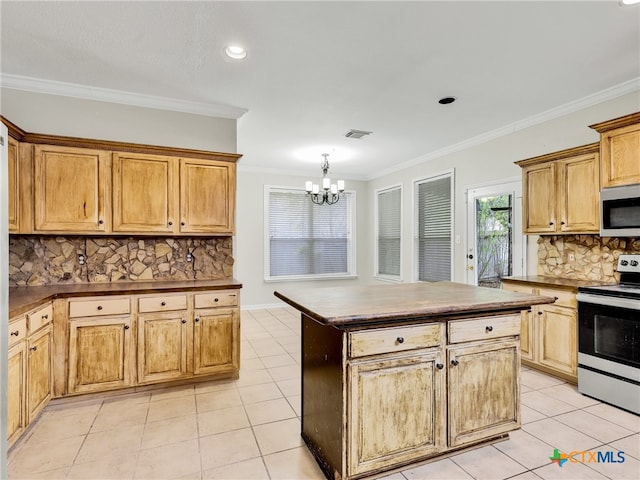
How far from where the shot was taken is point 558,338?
3.30m

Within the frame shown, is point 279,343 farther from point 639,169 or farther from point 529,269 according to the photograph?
point 639,169

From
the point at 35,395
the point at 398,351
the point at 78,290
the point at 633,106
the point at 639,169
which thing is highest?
the point at 633,106

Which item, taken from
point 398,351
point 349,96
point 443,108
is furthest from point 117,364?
point 443,108

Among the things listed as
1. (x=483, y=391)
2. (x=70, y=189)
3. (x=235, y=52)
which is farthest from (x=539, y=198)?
(x=70, y=189)

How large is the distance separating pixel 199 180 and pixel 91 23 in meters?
1.47

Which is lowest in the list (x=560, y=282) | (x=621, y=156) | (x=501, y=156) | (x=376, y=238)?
(x=560, y=282)

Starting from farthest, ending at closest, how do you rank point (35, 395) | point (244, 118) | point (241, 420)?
point (244, 118), point (241, 420), point (35, 395)

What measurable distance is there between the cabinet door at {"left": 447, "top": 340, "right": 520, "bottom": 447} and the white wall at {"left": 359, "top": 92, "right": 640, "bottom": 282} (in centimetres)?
228

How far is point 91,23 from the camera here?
2.27 m

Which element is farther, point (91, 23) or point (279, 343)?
point (279, 343)

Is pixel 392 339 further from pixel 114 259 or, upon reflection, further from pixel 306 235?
pixel 306 235

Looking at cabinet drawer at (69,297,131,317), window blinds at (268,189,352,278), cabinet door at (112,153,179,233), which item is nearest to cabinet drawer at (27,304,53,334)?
cabinet drawer at (69,297,131,317)

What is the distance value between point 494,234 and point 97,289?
4425 millimetres

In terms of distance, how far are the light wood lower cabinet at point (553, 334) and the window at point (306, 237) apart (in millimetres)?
4027
